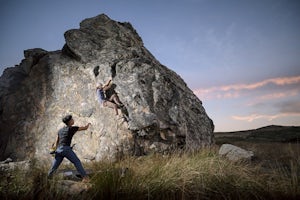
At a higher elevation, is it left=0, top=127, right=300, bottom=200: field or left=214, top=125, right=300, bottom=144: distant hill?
left=214, top=125, right=300, bottom=144: distant hill

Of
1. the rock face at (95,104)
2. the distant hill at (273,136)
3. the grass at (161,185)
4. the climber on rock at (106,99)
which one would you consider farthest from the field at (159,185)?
the distant hill at (273,136)

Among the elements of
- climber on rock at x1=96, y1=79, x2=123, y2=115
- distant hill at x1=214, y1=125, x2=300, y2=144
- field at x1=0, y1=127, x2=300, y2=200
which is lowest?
field at x1=0, y1=127, x2=300, y2=200

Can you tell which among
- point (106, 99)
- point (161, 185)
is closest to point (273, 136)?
point (106, 99)

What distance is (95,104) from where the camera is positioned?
32.8ft

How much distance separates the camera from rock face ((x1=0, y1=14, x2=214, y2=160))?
9.56m

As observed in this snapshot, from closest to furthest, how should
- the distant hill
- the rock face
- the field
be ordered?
the field < the rock face < the distant hill

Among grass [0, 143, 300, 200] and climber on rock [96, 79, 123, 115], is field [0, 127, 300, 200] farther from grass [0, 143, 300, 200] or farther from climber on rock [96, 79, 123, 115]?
climber on rock [96, 79, 123, 115]

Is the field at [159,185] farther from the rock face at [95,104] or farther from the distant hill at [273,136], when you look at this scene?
the distant hill at [273,136]

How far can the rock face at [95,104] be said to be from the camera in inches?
376

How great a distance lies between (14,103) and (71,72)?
8.52 feet

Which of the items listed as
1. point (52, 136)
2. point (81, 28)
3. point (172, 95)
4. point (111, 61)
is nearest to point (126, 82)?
point (111, 61)

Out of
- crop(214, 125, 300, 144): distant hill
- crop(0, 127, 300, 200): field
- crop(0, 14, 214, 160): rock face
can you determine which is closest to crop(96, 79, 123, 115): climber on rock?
crop(0, 14, 214, 160): rock face

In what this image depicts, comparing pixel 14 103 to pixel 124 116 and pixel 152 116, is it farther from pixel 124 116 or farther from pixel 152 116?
pixel 152 116

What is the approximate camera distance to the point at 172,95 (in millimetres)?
10883
